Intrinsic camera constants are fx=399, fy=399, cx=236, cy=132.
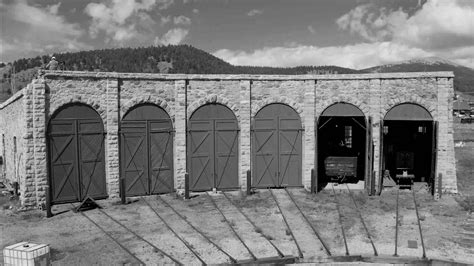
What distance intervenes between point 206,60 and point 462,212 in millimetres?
96653

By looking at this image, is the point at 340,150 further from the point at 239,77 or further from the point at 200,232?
the point at 200,232

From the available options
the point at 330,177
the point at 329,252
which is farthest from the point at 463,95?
the point at 329,252

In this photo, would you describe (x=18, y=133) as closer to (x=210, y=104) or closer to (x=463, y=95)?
(x=210, y=104)

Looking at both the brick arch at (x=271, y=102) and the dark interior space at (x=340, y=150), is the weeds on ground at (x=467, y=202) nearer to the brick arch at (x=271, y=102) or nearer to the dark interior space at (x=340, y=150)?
the dark interior space at (x=340, y=150)

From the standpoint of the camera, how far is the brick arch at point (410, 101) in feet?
67.1

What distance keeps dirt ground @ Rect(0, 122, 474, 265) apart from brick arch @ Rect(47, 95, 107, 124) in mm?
4261

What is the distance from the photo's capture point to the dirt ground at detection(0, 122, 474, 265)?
508 inches

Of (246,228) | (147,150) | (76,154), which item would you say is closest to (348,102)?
(246,228)

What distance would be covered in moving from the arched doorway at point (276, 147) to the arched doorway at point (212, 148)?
1190 mm

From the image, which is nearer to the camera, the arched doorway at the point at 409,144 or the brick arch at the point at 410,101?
the brick arch at the point at 410,101

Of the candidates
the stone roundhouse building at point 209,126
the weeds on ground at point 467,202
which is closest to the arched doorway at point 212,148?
the stone roundhouse building at point 209,126

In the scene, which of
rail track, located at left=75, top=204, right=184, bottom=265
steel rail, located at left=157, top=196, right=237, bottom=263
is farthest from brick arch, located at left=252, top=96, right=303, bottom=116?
rail track, located at left=75, top=204, right=184, bottom=265

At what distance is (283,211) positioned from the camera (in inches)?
698

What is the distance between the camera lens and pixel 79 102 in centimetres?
1894
